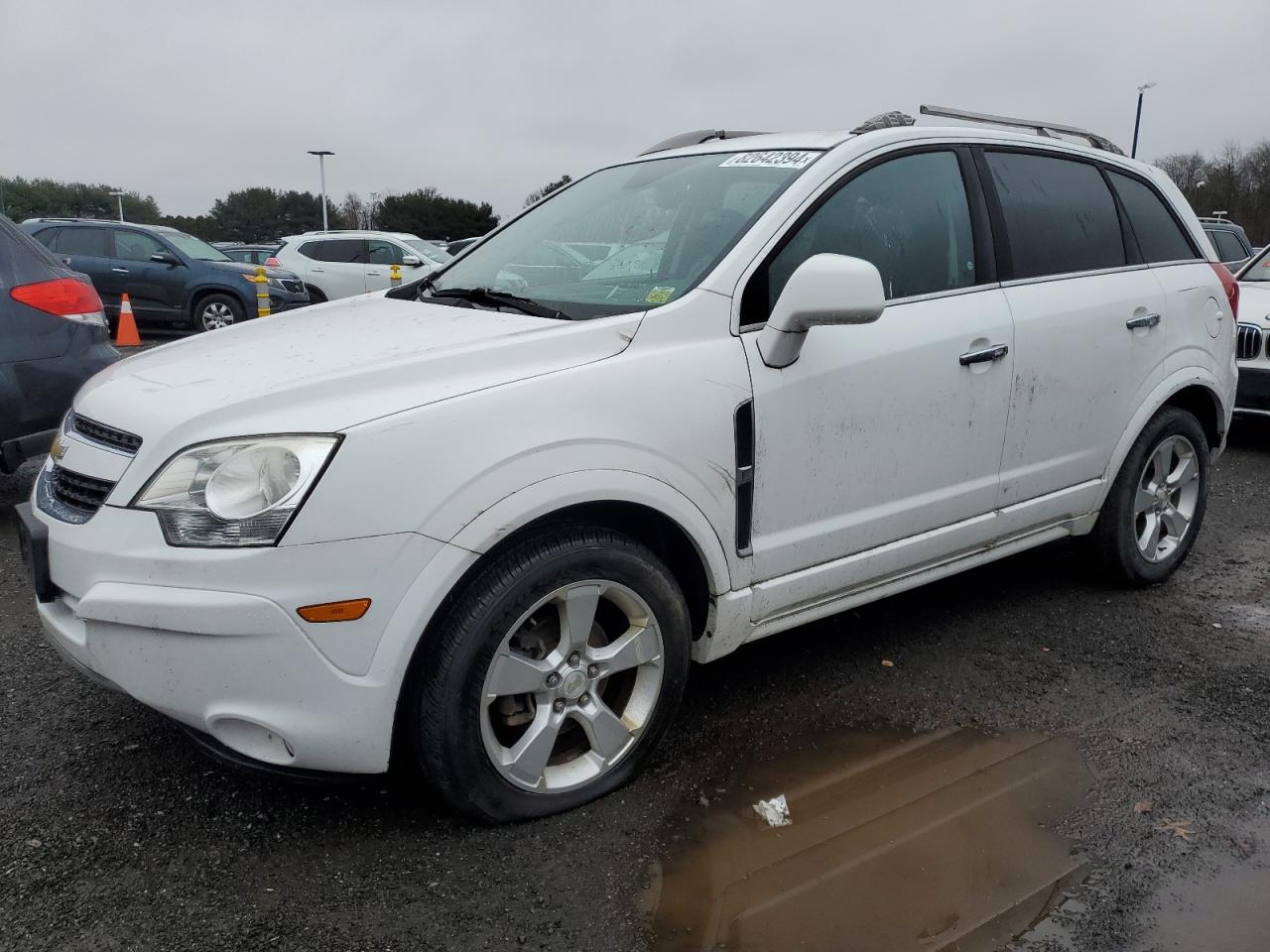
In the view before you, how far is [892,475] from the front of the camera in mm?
3193

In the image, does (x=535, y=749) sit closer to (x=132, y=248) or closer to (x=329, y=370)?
(x=329, y=370)

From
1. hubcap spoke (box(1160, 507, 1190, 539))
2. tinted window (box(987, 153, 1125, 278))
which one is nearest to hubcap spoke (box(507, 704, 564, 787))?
tinted window (box(987, 153, 1125, 278))

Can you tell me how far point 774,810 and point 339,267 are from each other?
53.6 feet

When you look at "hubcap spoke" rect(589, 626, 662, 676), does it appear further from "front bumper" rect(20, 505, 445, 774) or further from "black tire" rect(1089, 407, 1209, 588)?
"black tire" rect(1089, 407, 1209, 588)

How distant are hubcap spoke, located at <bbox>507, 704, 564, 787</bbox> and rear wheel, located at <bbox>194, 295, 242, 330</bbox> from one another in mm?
13625

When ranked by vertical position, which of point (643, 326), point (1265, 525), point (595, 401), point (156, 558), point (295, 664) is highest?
point (643, 326)

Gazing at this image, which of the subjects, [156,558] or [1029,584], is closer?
[156,558]

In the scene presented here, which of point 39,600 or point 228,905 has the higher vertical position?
point 39,600

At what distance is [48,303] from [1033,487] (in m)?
4.48

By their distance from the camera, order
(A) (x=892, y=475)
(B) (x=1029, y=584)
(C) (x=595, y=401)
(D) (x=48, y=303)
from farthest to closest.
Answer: (D) (x=48, y=303)
(B) (x=1029, y=584)
(A) (x=892, y=475)
(C) (x=595, y=401)

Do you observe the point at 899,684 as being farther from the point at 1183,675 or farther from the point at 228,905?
the point at 228,905

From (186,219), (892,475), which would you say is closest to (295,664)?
(892,475)

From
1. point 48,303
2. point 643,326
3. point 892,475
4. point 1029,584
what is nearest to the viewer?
point 643,326

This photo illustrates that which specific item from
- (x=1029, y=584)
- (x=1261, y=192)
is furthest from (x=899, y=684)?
(x=1261, y=192)
